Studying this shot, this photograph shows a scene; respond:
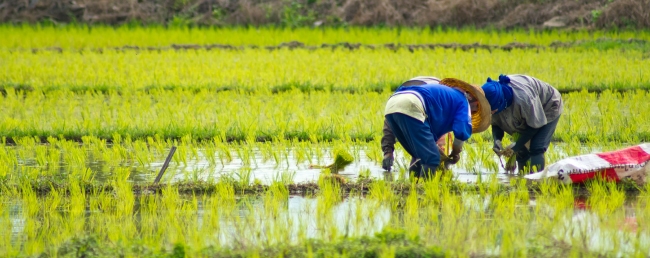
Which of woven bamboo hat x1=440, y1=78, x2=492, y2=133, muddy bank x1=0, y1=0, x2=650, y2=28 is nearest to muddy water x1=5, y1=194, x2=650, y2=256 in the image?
woven bamboo hat x1=440, y1=78, x2=492, y2=133

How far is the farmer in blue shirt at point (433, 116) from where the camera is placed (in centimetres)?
467

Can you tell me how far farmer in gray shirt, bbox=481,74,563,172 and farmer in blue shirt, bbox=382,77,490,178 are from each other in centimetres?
17

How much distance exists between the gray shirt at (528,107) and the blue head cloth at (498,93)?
0.12 feet

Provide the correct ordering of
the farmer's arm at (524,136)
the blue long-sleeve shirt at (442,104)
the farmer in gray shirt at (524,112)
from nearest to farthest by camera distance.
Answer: the blue long-sleeve shirt at (442,104), the farmer in gray shirt at (524,112), the farmer's arm at (524,136)

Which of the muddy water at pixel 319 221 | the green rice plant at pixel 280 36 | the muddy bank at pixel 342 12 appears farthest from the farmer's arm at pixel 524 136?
the muddy bank at pixel 342 12

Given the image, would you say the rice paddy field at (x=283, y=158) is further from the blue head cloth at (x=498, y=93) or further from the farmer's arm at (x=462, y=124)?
the blue head cloth at (x=498, y=93)

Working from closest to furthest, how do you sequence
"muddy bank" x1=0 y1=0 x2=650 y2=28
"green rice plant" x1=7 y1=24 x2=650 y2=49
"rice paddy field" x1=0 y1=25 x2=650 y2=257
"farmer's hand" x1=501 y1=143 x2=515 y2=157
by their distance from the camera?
1. "rice paddy field" x1=0 y1=25 x2=650 y2=257
2. "farmer's hand" x1=501 y1=143 x2=515 y2=157
3. "green rice plant" x1=7 y1=24 x2=650 y2=49
4. "muddy bank" x1=0 y1=0 x2=650 y2=28

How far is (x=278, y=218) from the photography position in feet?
13.6

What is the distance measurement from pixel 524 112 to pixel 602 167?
58 cm

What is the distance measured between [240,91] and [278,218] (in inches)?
202

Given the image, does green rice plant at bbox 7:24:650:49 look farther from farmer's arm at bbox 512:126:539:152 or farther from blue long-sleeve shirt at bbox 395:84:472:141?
blue long-sleeve shirt at bbox 395:84:472:141

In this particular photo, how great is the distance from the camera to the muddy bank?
1515 cm

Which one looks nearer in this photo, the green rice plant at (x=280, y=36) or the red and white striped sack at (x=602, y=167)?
the red and white striped sack at (x=602, y=167)

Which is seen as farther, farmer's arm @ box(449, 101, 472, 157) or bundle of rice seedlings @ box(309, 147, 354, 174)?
bundle of rice seedlings @ box(309, 147, 354, 174)
